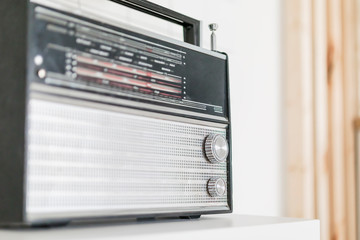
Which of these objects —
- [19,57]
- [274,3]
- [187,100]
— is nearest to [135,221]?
[187,100]

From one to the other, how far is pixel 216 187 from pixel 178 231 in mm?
266

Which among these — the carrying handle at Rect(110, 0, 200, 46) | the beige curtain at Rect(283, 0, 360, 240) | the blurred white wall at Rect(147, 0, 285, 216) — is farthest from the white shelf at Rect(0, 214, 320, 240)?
the beige curtain at Rect(283, 0, 360, 240)

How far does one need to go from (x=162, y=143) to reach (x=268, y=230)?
23 cm

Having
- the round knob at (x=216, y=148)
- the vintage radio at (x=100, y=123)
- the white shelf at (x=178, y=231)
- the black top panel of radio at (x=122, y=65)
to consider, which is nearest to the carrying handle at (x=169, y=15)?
the vintage radio at (x=100, y=123)

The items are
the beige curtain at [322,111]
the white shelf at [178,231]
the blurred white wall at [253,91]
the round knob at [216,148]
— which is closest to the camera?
the white shelf at [178,231]

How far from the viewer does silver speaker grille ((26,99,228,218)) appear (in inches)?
27.8

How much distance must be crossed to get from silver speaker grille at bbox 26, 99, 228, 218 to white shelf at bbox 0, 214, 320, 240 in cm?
3

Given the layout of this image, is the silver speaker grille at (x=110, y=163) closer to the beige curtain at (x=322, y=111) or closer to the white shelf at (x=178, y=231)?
the white shelf at (x=178, y=231)

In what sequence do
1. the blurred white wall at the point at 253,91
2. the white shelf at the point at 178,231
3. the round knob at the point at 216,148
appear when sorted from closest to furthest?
the white shelf at the point at 178,231 → the round knob at the point at 216,148 → the blurred white wall at the point at 253,91

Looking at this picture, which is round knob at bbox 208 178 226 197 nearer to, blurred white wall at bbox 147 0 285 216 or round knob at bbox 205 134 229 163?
round knob at bbox 205 134 229 163

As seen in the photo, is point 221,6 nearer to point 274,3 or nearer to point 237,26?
point 237,26

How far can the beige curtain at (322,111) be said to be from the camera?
172cm

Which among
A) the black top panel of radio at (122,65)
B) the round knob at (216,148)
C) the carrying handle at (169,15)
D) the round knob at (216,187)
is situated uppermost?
the carrying handle at (169,15)

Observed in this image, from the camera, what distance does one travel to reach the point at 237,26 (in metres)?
1.61
